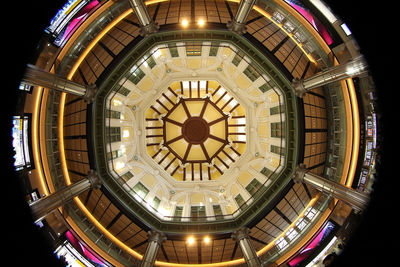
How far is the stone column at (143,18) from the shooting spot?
14.2 meters

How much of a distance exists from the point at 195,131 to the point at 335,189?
17880 mm

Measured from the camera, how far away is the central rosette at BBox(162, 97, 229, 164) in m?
28.2

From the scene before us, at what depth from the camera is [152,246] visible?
56.6 feet

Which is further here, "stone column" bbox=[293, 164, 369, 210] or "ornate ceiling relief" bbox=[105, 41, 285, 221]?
"ornate ceiling relief" bbox=[105, 41, 285, 221]

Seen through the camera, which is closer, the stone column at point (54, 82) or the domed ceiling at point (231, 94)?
the stone column at point (54, 82)

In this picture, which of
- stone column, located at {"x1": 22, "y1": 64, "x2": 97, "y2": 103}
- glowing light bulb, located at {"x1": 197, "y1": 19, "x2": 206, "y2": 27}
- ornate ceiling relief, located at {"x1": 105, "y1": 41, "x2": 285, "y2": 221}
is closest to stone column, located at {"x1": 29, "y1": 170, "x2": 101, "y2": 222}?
ornate ceiling relief, located at {"x1": 105, "y1": 41, "x2": 285, "y2": 221}

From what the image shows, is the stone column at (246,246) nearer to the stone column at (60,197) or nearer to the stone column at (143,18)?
the stone column at (60,197)

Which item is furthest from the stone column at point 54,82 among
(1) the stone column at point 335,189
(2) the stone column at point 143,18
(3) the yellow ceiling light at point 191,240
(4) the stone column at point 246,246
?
(1) the stone column at point 335,189

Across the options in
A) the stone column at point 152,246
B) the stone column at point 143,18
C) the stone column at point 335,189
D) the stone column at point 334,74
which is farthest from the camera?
the stone column at point 152,246

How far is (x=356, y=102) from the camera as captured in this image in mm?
14398

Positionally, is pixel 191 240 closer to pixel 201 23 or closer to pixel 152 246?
pixel 152 246

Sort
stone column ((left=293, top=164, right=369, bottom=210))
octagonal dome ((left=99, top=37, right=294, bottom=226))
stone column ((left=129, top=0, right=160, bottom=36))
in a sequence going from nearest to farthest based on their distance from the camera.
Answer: stone column ((left=293, top=164, right=369, bottom=210)) → stone column ((left=129, top=0, right=160, bottom=36)) → octagonal dome ((left=99, top=37, right=294, bottom=226))

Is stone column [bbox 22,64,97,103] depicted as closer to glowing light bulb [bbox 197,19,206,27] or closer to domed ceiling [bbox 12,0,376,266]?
domed ceiling [bbox 12,0,376,266]

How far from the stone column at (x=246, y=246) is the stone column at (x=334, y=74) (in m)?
11.9
